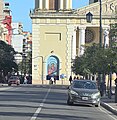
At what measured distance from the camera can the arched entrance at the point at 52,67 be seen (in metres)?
110

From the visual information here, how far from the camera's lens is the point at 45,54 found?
111 metres

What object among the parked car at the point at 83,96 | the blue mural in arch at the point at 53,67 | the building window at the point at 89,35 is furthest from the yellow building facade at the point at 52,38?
the parked car at the point at 83,96

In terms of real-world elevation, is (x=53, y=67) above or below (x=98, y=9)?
below

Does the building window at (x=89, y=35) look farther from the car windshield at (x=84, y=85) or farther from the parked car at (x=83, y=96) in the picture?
the parked car at (x=83, y=96)

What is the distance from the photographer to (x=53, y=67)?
363 feet

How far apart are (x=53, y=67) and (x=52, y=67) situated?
19cm

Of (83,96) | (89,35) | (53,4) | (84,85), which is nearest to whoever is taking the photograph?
(83,96)

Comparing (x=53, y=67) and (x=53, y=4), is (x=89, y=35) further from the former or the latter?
(x=53, y=67)

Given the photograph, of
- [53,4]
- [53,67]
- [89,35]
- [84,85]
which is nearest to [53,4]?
[53,4]

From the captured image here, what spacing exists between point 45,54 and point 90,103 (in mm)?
78232

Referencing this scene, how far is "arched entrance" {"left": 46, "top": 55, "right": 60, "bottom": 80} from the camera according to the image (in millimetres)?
109944

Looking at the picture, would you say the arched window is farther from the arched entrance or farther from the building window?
the building window

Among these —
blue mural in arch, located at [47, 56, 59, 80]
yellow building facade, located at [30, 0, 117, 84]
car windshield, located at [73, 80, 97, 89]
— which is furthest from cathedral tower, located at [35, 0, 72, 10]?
car windshield, located at [73, 80, 97, 89]

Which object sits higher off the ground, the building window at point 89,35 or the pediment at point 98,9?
the pediment at point 98,9
